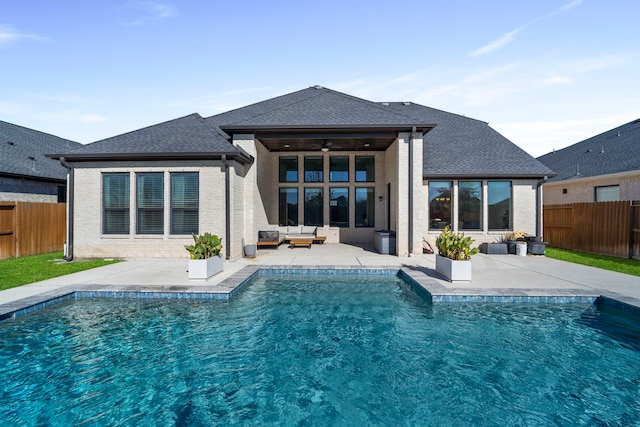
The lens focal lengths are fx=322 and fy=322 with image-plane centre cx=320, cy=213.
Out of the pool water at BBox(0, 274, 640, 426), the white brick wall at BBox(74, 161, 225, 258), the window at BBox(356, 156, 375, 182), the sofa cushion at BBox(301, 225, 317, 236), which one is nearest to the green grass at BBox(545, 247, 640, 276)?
the pool water at BBox(0, 274, 640, 426)

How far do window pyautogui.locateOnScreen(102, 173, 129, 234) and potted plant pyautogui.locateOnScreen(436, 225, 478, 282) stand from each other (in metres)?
11.0

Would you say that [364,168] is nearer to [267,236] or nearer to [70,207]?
[267,236]

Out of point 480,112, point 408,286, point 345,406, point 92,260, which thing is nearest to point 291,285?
point 408,286

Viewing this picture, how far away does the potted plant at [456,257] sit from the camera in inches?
313

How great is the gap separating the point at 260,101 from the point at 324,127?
23.5ft

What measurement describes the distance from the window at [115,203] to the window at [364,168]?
10630 mm

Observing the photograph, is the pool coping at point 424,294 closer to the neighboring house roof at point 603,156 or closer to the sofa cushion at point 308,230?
the sofa cushion at point 308,230

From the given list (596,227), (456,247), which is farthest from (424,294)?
(596,227)

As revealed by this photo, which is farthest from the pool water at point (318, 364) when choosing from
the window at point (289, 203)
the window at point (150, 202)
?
the window at point (289, 203)

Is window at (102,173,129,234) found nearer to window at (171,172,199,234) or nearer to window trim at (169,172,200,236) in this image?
window trim at (169,172,200,236)

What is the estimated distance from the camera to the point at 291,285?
849cm

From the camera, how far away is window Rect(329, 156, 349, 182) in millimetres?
17250

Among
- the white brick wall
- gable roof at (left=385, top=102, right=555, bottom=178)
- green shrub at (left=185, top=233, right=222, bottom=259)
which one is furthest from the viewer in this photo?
gable roof at (left=385, top=102, right=555, bottom=178)

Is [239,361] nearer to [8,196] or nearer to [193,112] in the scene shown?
[193,112]
